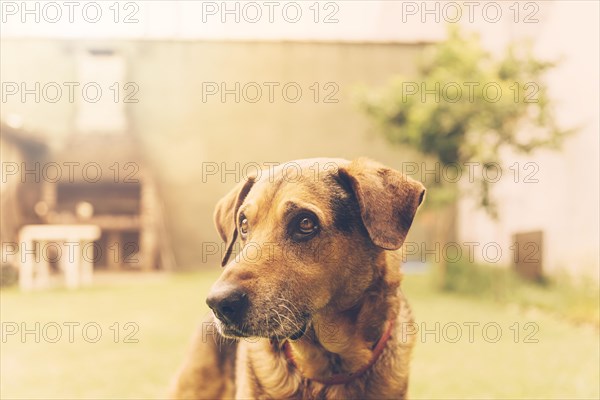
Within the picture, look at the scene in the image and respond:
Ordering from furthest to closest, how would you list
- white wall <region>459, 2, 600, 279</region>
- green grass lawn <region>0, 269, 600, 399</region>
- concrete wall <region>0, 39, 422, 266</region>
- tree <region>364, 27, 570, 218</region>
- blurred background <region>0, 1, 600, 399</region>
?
1. concrete wall <region>0, 39, 422, 266</region>
2. tree <region>364, 27, 570, 218</region>
3. white wall <region>459, 2, 600, 279</region>
4. blurred background <region>0, 1, 600, 399</region>
5. green grass lawn <region>0, 269, 600, 399</region>

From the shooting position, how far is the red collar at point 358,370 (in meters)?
1.90

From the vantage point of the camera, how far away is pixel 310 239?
179cm

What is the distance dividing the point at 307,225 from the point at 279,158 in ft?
22.1

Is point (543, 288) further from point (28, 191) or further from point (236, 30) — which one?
point (28, 191)

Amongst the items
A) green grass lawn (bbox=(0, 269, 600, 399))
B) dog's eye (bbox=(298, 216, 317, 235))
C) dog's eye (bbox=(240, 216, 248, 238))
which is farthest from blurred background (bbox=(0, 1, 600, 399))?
dog's eye (bbox=(298, 216, 317, 235))

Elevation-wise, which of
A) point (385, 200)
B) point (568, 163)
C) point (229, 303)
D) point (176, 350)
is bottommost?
point (176, 350)

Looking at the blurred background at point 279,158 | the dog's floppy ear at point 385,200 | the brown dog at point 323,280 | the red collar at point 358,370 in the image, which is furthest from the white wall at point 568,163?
the red collar at point 358,370

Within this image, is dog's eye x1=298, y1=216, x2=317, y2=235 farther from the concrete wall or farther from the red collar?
the concrete wall

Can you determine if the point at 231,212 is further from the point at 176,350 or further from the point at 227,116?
the point at 227,116

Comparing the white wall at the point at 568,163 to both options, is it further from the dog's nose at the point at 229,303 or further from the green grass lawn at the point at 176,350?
the dog's nose at the point at 229,303

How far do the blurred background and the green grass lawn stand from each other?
22mm

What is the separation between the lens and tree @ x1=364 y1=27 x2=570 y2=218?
590 cm

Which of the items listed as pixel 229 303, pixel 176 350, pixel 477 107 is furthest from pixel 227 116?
pixel 229 303

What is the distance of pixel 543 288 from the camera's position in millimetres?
6289
